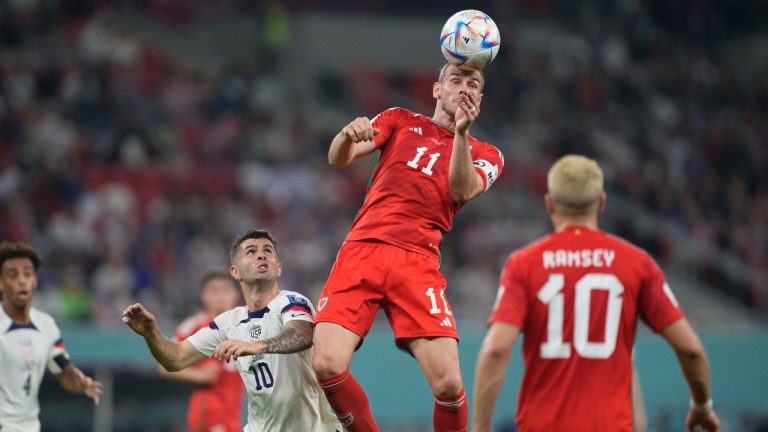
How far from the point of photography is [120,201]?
1666cm

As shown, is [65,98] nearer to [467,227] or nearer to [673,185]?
[467,227]

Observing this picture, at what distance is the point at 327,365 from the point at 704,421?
223cm

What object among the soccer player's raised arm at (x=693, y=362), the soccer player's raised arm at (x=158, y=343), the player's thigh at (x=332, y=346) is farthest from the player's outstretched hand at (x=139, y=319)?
the soccer player's raised arm at (x=693, y=362)

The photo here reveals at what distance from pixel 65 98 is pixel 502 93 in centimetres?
825

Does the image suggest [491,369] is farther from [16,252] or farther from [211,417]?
[211,417]

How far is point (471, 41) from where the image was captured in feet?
23.4

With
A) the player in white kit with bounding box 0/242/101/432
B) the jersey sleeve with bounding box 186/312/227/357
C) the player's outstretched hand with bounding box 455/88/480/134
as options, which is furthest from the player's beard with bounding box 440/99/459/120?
the player in white kit with bounding box 0/242/101/432

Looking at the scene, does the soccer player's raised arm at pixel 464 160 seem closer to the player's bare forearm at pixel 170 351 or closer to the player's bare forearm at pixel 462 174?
the player's bare forearm at pixel 462 174

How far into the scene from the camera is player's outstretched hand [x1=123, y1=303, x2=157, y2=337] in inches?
261

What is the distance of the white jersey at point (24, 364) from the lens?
8281mm

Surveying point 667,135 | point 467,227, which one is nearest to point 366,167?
point 467,227

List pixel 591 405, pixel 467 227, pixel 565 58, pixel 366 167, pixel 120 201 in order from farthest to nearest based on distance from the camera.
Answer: pixel 565 58, pixel 366 167, pixel 467 227, pixel 120 201, pixel 591 405

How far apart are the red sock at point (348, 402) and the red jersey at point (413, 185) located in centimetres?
94

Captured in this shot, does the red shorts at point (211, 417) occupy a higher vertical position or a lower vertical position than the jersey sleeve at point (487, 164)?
lower
